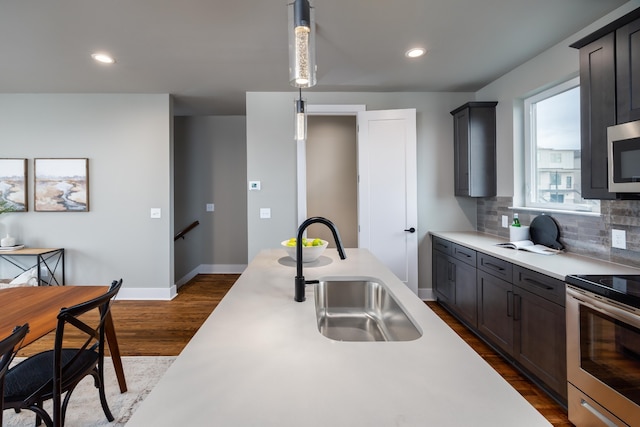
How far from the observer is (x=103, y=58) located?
9.60 feet

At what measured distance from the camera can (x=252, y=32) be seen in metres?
2.46

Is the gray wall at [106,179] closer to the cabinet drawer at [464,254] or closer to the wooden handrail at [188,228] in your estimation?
the wooden handrail at [188,228]

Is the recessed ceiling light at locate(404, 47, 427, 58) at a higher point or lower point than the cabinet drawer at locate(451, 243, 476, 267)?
higher

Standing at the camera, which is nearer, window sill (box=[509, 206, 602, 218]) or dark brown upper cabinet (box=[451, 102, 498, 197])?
window sill (box=[509, 206, 602, 218])

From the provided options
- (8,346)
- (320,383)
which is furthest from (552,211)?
(8,346)

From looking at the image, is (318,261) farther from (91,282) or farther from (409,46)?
(91,282)

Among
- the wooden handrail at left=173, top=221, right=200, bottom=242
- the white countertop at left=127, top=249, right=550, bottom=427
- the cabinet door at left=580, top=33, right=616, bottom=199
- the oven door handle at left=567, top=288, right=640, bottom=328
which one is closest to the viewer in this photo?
the white countertop at left=127, top=249, right=550, bottom=427

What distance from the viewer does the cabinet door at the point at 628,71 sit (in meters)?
1.70

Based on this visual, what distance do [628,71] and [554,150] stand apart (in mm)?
1216

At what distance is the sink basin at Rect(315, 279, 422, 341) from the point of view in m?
1.48

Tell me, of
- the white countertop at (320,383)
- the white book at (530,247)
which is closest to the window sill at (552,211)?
the white book at (530,247)

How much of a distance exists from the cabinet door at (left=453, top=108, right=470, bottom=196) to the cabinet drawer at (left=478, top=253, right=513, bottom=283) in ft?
3.60

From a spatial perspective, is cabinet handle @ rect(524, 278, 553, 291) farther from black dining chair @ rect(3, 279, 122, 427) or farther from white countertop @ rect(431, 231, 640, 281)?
black dining chair @ rect(3, 279, 122, 427)

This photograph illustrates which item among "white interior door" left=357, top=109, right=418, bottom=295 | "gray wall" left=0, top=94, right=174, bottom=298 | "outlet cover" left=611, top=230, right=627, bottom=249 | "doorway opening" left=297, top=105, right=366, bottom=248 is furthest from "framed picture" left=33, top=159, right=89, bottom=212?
"outlet cover" left=611, top=230, right=627, bottom=249
